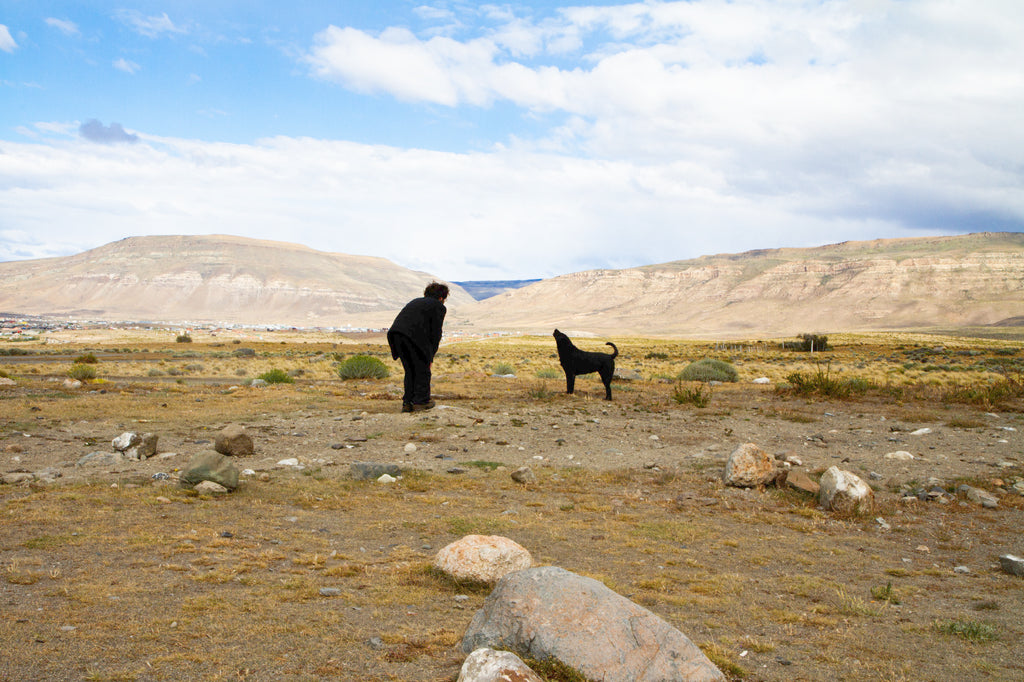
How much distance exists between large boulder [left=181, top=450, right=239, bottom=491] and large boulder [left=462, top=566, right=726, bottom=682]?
18.6 feet

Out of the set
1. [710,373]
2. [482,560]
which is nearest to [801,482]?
[482,560]

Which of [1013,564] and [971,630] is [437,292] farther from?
[971,630]

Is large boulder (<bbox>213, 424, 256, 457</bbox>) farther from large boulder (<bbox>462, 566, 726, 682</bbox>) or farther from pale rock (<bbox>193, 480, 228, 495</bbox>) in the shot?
large boulder (<bbox>462, 566, 726, 682</bbox>)

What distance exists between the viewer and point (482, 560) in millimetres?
5379

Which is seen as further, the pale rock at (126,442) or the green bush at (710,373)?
the green bush at (710,373)

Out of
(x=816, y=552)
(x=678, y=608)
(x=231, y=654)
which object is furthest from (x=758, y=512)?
(x=231, y=654)

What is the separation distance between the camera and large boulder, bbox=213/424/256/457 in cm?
1072

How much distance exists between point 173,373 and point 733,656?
31813mm

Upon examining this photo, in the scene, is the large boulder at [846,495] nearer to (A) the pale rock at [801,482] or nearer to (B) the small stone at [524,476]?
(A) the pale rock at [801,482]

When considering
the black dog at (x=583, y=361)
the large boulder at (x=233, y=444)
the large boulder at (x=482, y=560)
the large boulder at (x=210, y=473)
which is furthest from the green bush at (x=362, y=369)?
the large boulder at (x=482, y=560)

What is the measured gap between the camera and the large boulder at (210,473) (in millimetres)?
8531

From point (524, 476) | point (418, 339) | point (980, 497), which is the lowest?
point (980, 497)

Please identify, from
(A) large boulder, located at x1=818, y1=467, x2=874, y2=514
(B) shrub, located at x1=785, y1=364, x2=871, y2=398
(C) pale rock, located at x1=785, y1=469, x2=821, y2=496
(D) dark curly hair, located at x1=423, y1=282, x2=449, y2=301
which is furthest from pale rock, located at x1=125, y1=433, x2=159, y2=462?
(B) shrub, located at x1=785, y1=364, x2=871, y2=398

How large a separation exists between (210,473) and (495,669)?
256 inches
